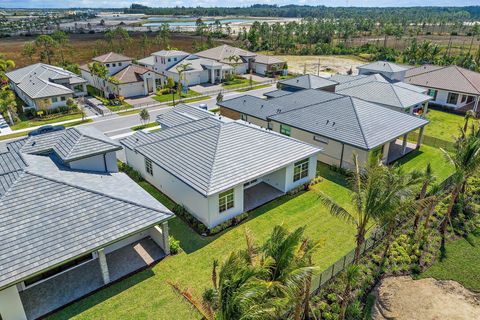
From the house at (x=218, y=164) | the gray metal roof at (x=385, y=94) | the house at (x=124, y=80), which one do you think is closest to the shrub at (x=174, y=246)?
the house at (x=218, y=164)

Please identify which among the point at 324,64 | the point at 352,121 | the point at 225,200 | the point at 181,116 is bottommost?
the point at 324,64

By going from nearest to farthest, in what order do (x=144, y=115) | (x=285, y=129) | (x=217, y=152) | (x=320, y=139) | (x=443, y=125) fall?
(x=217, y=152)
(x=320, y=139)
(x=285, y=129)
(x=144, y=115)
(x=443, y=125)

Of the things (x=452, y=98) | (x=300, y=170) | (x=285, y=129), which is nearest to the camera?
(x=300, y=170)

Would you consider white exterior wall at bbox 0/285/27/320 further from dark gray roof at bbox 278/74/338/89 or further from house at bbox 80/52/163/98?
house at bbox 80/52/163/98

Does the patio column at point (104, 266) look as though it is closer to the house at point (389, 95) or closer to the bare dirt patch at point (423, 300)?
the bare dirt patch at point (423, 300)

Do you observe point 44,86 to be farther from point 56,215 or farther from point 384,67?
point 384,67

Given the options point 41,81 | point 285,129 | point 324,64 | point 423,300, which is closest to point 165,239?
point 423,300

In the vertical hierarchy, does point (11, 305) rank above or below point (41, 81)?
below

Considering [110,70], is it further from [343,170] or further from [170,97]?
[343,170]

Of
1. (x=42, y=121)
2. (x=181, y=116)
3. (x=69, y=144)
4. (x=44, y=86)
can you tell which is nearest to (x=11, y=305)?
(x=69, y=144)

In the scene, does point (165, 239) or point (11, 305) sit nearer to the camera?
point (11, 305)
